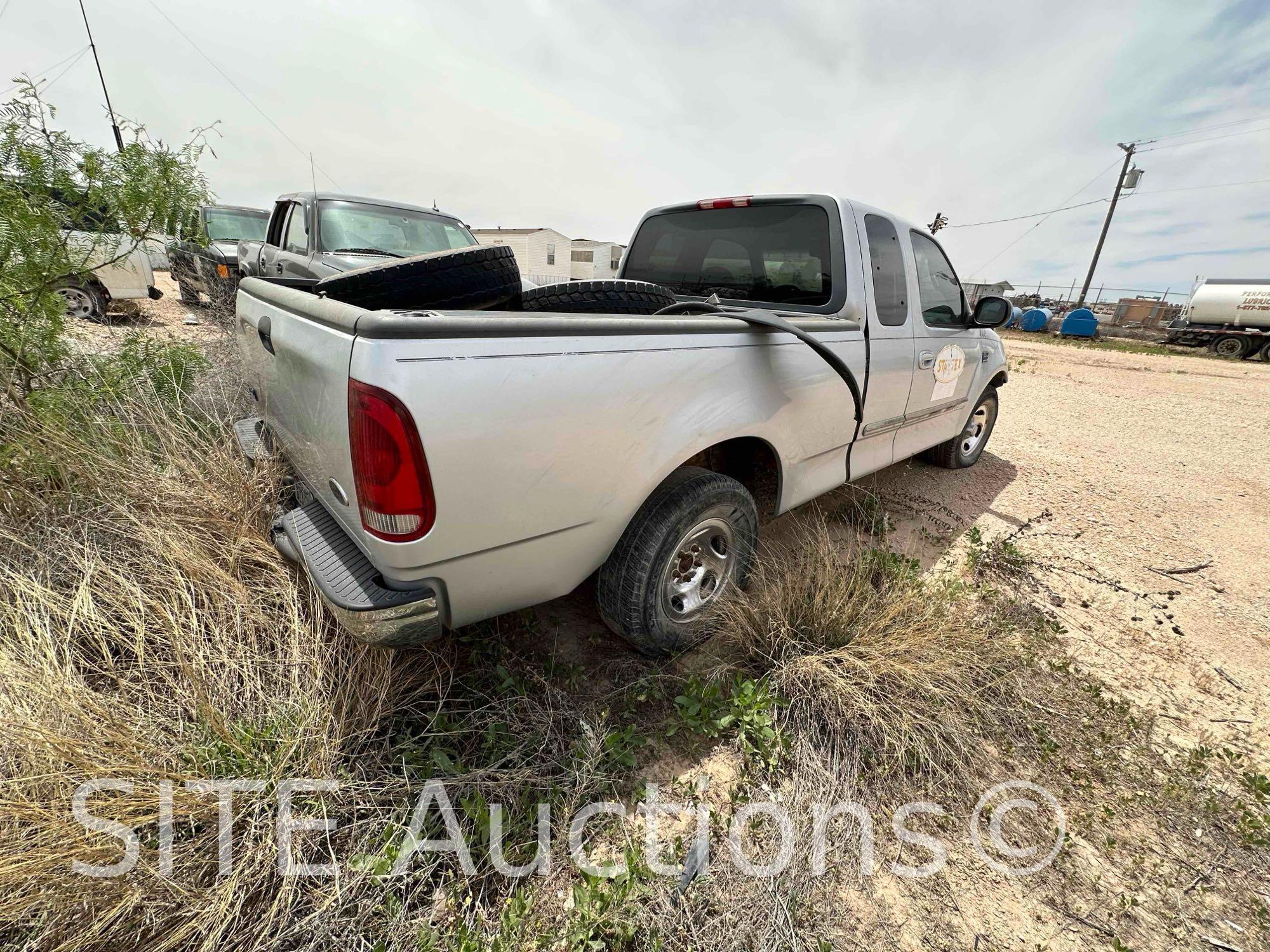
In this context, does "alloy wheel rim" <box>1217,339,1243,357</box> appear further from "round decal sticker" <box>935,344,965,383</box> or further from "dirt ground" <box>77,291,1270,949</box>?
"round decal sticker" <box>935,344,965,383</box>

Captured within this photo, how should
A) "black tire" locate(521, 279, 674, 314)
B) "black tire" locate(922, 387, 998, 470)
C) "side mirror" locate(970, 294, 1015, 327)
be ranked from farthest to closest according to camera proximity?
"black tire" locate(922, 387, 998, 470)
"side mirror" locate(970, 294, 1015, 327)
"black tire" locate(521, 279, 674, 314)

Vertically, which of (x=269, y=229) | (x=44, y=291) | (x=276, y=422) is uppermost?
(x=269, y=229)

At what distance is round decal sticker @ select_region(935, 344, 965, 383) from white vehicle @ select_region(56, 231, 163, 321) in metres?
5.04

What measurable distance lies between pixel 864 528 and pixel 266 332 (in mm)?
3638

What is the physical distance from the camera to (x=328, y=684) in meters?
1.86

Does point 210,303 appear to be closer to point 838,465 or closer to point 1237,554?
point 838,465

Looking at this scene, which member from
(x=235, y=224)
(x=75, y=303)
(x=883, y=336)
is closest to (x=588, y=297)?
(x=883, y=336)

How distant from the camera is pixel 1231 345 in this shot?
20.3 metres

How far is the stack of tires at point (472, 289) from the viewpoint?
2.11m

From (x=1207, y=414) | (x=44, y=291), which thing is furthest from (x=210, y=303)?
(x=1207, y=414)

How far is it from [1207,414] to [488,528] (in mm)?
11479

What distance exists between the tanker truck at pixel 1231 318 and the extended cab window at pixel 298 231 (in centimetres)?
2920

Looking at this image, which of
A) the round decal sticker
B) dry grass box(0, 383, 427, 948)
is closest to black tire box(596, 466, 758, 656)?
dry grass box(0, 383, 427, 948)

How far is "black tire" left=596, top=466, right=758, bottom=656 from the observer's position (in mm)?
2146
